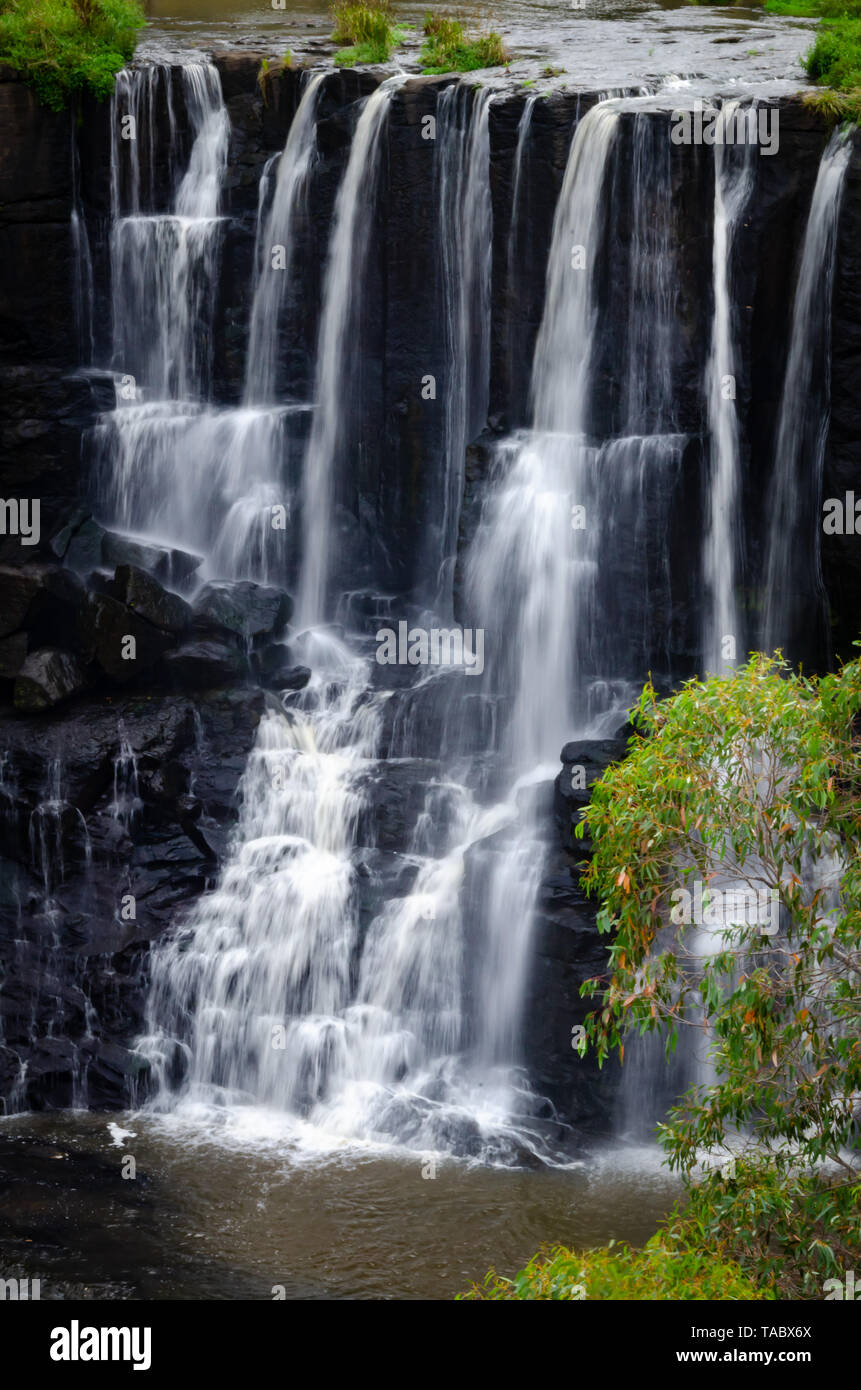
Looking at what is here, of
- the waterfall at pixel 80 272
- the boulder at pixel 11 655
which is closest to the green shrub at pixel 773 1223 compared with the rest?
the boulder at pixel 11 655

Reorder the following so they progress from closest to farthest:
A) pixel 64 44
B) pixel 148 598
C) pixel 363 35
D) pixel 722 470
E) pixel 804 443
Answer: pixel 804 443 < pixel 722 470 < pixel 148 598 < pixel 64 44 < pixel 363 35

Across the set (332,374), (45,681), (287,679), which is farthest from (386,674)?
(332,374)

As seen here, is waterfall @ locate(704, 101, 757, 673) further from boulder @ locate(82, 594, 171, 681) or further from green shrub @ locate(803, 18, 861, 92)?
boulder @ locate(82, 594, 171, 681)

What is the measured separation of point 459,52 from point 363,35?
2.01 m

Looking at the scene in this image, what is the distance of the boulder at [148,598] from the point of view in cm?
2380

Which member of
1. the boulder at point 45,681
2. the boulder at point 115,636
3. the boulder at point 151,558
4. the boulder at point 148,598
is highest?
the boulder at point 151,558

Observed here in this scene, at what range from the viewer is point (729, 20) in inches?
1241

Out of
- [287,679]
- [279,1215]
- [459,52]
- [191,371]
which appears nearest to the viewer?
[279,1215]

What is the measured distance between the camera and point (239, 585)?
83.8ft

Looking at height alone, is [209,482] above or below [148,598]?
above

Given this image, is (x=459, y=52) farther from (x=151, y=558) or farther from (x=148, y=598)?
(x=148, y=598)

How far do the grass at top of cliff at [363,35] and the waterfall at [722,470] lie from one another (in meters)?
7.91

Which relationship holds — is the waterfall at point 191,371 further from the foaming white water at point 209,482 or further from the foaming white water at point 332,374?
the foaming white water at point 332,374
